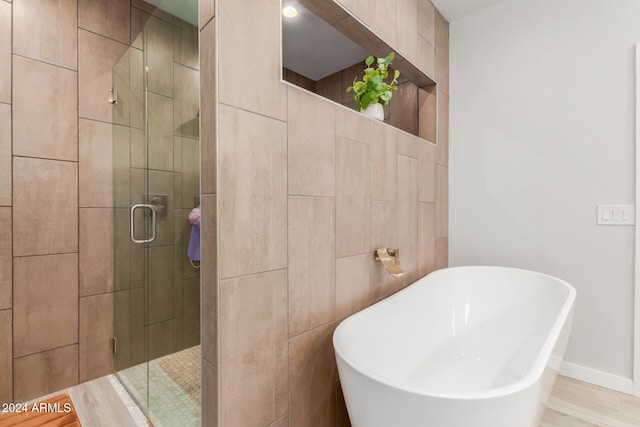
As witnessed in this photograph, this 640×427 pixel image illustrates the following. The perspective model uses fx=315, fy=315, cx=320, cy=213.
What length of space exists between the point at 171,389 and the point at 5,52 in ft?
6.23

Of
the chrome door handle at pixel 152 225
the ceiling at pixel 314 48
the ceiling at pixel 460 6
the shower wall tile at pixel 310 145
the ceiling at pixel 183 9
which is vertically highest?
the ceiling at pixel 460 6

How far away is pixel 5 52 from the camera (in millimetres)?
1636

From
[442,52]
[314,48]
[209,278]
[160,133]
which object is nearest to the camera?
[209,278]

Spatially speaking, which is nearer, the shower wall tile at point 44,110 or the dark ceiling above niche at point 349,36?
the dark ceiling above niche at point 349,36

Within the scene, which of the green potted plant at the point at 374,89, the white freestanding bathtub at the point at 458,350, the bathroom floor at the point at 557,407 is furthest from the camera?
the green potted plant at the point at 374,89

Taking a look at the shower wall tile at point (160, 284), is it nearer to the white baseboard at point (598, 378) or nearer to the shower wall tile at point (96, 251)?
the shower wall tile at point (96, 251)

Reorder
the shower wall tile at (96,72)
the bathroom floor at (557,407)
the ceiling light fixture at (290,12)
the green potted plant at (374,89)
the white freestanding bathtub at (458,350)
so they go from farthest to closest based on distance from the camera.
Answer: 1. the ceiling light fixture at (290,12)
2. the shower wall tile at (96,72)
3. the green potted plant at (374,89)
4. the bathroom floor at (557,407)
5. the white freestanding bathtub at (458,350)

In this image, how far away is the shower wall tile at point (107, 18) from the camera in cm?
189

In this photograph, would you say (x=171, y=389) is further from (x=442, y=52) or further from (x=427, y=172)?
(x=442, y=52)

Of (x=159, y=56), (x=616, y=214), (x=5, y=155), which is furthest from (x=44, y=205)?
(x=616, y=214)

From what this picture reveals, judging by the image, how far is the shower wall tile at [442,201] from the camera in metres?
2.47

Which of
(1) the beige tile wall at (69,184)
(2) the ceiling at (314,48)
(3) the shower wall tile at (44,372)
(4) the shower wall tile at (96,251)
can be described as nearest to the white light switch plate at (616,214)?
(2) the ceiling at (314,48)

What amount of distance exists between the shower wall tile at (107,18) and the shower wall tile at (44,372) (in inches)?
75.7

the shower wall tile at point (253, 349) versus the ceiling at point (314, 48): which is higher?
the ceiling at point (314, 48)
